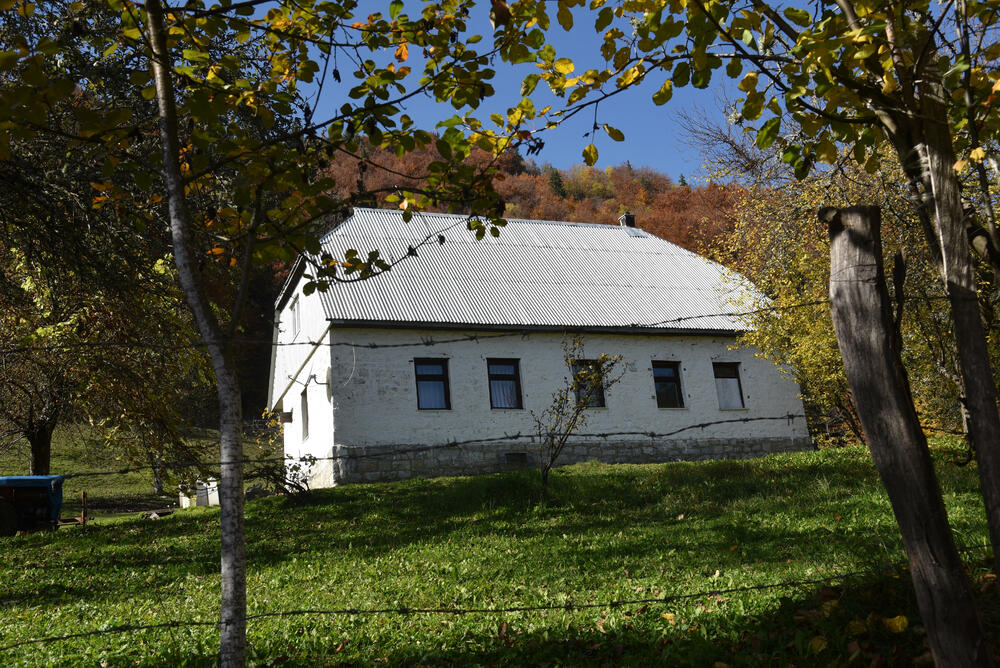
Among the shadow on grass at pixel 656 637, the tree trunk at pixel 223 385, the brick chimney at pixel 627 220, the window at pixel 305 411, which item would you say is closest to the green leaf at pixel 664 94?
the tree trunk at pixel 223 385

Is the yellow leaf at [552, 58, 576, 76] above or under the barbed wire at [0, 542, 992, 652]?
above

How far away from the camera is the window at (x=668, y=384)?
866 inches

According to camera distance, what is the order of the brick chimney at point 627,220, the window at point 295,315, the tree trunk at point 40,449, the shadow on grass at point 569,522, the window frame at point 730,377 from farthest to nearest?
the brick chimney at point 627,220 < the window at point 295,315 < the window frame at point 730,377 < the tree trunk at point 40,449 < the shadow on grass at point 569,522

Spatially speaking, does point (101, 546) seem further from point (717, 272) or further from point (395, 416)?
point (717, 272)

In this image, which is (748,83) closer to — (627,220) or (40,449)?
(40,449)

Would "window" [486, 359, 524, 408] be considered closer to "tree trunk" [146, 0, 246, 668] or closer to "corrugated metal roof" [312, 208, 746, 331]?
"corrugated metal roof" [312, 208, 746, 331]

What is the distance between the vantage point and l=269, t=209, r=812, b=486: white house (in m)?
19.1

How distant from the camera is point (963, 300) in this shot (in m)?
3.67

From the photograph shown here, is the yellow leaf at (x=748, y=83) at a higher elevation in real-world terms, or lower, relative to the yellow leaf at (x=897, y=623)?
higher

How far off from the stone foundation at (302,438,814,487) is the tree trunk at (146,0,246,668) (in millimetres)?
13911

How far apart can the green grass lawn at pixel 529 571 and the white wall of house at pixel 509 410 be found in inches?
106

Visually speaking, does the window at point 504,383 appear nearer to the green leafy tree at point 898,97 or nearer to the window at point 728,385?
the window at point 728,385

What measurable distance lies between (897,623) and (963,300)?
2136 mm

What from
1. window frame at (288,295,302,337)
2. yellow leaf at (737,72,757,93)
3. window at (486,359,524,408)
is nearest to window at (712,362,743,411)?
window at (486,359,524,408)
